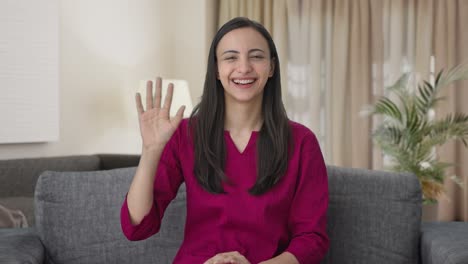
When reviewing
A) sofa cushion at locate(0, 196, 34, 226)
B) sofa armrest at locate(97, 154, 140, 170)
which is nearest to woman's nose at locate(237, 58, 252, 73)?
sofa cushion at locate(0, 196, 34, 226)

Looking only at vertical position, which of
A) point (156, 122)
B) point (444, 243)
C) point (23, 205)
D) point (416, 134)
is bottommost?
point (23, 205)

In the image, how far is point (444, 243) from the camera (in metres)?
1.89

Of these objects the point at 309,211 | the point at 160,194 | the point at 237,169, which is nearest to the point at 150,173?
the point at 160,194

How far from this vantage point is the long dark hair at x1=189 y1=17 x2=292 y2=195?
1.91 metres

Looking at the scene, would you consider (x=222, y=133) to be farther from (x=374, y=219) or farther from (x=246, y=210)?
(x=374, y=219)

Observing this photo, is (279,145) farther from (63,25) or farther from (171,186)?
(63,25)

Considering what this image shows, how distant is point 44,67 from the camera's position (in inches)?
166

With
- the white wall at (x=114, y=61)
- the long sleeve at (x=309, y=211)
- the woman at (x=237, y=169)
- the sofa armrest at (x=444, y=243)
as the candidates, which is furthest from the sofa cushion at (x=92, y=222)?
the white wall at (x=114, y=61)

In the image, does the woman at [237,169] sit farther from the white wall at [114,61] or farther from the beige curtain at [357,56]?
the beige curtain at [357,56]

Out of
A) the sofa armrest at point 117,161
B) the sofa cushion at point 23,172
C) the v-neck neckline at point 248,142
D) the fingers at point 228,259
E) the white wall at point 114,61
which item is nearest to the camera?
the fingers at point 228,259

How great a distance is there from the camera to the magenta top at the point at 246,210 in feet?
6.15

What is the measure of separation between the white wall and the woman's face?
2.47 m

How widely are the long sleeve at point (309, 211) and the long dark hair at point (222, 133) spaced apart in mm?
67

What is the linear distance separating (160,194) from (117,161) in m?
2.48
